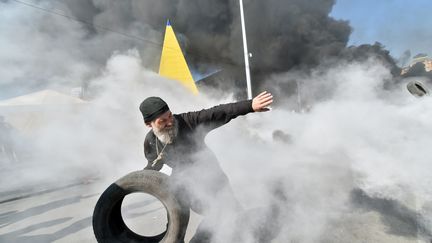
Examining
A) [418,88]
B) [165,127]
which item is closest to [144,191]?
[165,127]

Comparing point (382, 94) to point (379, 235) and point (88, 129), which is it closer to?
point (379, 235)

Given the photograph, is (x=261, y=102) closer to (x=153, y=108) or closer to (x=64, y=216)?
(x=153, y=108)

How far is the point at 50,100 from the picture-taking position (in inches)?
334

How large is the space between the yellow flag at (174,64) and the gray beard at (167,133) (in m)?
9.83

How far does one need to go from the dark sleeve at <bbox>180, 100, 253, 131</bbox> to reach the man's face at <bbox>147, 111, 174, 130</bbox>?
0.18m

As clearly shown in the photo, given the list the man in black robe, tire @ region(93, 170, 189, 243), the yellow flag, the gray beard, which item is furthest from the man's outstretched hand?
the yellow flag

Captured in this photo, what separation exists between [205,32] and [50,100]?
12.8 m

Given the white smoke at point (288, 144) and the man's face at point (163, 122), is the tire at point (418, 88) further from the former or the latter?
the man's face at point (163, 122)

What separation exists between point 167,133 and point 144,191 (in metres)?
0.50

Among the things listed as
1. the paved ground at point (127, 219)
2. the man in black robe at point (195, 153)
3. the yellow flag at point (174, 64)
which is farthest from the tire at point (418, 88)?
the yellow flag at point (174, 64)

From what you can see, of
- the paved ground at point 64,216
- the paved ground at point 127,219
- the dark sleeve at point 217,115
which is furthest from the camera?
the paved ground at point 64,216

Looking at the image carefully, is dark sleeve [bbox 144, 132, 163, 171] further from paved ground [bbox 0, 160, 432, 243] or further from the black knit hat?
paved ground [bbox 0, 160, 432, 243]

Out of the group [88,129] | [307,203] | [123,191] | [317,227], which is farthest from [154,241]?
[88,129]

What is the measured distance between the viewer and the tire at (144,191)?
262cm
